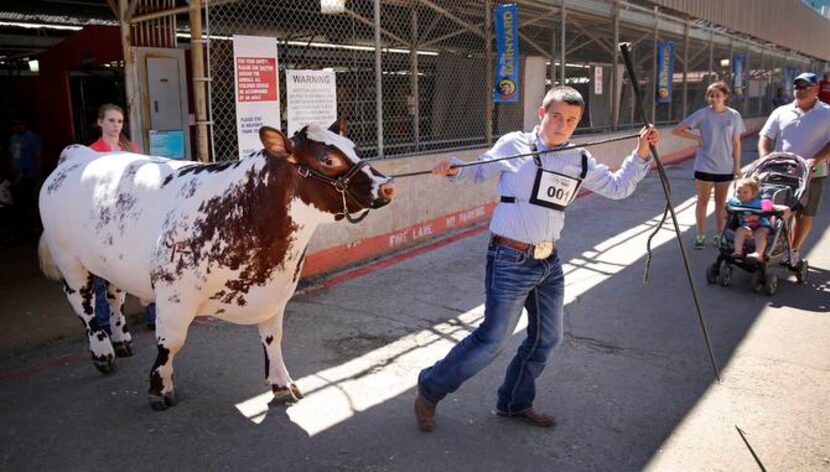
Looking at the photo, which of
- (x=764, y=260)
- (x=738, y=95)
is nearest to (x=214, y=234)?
(x=764, y=260)

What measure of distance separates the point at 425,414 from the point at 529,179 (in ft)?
4.85

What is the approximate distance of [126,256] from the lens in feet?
12.8

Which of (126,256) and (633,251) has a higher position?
(126,256)

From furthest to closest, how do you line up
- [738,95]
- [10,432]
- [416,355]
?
[738,95]
[416,355]
[10,432]

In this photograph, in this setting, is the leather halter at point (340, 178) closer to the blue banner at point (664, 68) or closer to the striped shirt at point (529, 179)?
the striped shirt at point (529, 179)

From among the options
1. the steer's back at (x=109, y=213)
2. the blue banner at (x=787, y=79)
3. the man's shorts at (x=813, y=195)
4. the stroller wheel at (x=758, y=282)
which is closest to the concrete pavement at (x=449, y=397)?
the stroller wheel at (x=758, y=282)

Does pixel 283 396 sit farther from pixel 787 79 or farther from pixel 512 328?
pixel 787 79

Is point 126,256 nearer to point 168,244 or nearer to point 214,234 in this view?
point 168,244

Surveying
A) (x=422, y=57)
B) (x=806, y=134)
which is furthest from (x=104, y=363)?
(x=422, y=57)

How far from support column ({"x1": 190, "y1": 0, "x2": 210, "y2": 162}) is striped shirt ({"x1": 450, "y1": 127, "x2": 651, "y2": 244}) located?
331cm

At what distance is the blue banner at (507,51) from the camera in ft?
31.4

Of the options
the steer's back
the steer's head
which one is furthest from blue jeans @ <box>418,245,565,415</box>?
the steer's back

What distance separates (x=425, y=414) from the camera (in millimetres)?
3668

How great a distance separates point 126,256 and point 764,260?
5.74 metres
